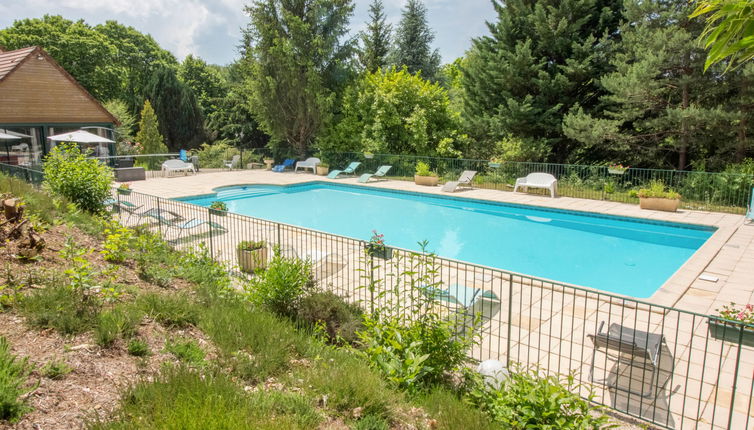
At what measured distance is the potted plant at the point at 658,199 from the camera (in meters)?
13.2

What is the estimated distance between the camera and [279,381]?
3881 millimetres

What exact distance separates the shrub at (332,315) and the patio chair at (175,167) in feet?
56.8

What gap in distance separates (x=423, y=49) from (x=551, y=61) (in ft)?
48.0

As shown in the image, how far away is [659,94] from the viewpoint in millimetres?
15680

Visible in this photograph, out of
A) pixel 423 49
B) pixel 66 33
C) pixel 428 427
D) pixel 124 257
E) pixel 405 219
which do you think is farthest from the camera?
pixel 423 49

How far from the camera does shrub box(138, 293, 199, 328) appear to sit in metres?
4.72

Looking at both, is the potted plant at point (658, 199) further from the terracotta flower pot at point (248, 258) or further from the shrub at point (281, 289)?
the shrub at point (281, 289)

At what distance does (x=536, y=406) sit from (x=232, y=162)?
22519 mm

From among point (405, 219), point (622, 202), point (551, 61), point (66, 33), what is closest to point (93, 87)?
point (66, 33)

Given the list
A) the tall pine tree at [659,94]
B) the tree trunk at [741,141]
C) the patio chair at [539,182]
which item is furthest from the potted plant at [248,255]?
the tree trunk at [741,141]

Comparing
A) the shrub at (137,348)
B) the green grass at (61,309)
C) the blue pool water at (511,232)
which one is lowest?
the blue pool water at (511,232)

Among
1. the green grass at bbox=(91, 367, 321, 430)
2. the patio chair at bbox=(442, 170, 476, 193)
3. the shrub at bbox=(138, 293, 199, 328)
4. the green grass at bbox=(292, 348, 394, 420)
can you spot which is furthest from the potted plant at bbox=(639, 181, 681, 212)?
the green grass at bbox=(91, 367, 321, 430)

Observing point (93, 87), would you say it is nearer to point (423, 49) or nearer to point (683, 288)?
point (423, 49)

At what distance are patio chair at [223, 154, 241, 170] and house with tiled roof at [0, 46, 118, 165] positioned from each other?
19.7ft
